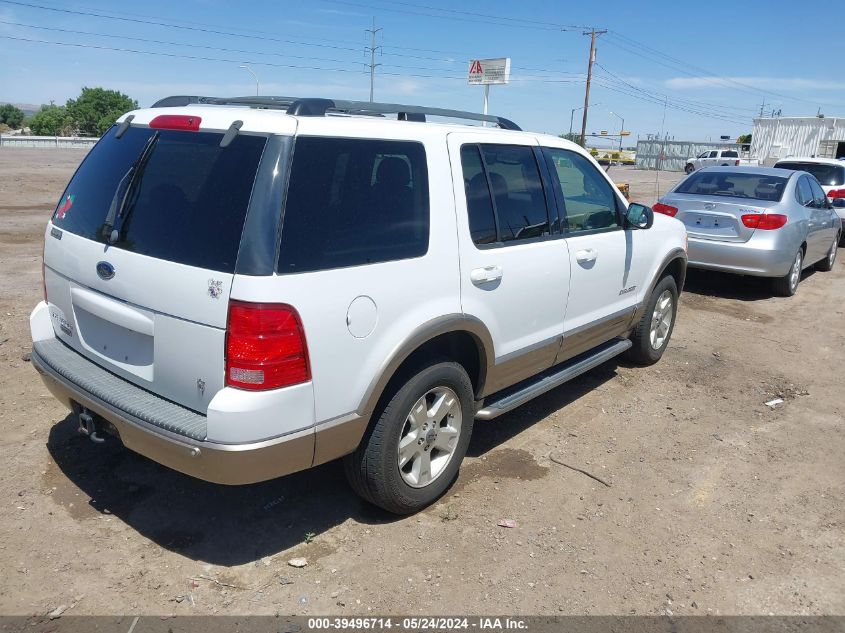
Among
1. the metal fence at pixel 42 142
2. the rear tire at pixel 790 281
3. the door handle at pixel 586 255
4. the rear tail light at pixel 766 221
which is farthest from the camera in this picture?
the metal fence at pixel 42 142

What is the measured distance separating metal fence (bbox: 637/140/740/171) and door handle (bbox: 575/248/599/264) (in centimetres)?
6274

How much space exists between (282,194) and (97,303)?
1.16m

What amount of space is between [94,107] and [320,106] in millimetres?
103441

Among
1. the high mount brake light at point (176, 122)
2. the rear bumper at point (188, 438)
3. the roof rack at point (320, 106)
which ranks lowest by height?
the rear bumper at point (188, 438)

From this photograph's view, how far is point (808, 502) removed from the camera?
407 cm

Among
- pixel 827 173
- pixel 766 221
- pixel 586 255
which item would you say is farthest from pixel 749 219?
pixel 827 173

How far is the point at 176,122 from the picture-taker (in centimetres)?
315

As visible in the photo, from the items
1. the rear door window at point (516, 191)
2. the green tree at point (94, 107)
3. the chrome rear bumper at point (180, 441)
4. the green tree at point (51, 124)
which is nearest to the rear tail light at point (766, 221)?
the rear door window at point (516, 191)

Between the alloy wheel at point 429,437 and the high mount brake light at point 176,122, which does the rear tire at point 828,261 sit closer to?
the alloy wheel at point 429,437

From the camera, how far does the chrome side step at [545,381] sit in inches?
159

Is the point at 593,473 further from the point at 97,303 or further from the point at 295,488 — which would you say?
the point at 97,303

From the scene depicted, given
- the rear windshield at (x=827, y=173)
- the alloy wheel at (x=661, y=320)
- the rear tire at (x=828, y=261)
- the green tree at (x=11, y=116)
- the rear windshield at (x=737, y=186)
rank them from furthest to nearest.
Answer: the green tree at (x=11, y=116), the rear windshield at (x=827, y=173), the rear tire at (x=828, y=261), the rear windshield at (x=737, y=186), the alloy wheel at (x=661, y=320)

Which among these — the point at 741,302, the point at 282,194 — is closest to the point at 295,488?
the point at 282,194

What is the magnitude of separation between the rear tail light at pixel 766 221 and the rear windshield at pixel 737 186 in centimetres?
46
